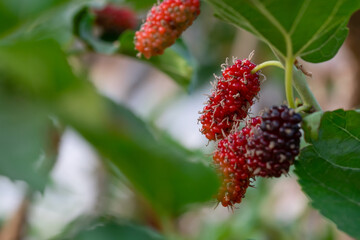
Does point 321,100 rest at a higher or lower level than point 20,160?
lower

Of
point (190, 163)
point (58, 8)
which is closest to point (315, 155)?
point (190, 163)

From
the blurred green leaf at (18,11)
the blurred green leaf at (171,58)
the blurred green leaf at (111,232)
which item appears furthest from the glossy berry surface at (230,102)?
the blurred green leaf at (18,11)

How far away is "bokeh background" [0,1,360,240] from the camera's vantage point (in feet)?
4.53

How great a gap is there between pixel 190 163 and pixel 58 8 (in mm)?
754

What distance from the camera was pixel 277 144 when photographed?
0.55 metres

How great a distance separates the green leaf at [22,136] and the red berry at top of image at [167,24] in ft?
1.39

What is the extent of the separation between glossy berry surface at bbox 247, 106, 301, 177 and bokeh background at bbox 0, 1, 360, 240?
532 millimetres

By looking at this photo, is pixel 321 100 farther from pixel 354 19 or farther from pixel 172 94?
pixel 172 94

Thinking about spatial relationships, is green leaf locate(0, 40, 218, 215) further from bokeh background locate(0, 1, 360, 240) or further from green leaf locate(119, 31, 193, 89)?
bokeh background locate(0, 1, 360, 240)

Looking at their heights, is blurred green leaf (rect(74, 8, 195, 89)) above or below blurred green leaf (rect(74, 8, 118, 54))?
above

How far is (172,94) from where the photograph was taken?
239 cm

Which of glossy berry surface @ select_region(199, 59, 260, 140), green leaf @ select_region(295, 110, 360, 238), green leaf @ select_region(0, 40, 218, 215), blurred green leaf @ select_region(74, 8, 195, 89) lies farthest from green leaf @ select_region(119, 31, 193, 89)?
green leaf @ select_region(0, 40, 218, 215)

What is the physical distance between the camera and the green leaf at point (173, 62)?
0.93 metres

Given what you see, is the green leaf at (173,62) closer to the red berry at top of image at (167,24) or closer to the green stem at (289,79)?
the red berry at top of image at (167,24)
